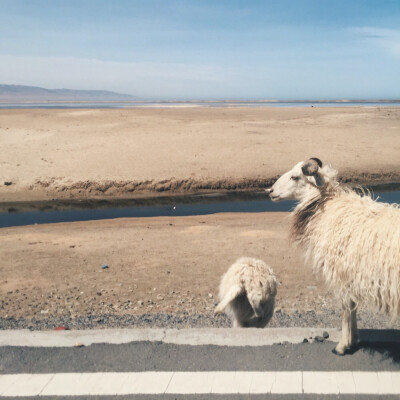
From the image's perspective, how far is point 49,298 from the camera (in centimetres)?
651

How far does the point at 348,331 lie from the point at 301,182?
5.48 ft

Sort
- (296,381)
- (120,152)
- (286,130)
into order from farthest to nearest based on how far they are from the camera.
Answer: (286,130)
(120,152)
(296,381)

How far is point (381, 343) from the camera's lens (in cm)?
377

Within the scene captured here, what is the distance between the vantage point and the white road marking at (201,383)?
3182 millimetres

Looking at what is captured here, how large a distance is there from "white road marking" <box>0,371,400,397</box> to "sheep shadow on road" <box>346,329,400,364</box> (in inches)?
10.4

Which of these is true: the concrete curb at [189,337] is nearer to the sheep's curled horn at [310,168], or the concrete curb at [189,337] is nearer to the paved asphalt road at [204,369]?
the paved asphalt road at [204,369]

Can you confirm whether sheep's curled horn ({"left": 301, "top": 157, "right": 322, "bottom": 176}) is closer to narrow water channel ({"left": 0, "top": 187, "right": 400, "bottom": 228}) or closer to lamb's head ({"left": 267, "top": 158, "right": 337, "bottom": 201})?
lamb's head ({"left": 267, "top": 158, "right": 337, "bottom": 201})

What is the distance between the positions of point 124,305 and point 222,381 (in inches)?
126

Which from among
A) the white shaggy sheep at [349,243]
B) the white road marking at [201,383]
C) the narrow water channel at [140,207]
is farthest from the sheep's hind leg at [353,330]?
the narrow water channel at [140,207]

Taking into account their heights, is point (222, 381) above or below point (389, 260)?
below

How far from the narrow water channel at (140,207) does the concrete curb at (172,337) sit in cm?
931

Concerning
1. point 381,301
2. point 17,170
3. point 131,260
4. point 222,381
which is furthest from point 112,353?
point 17,170

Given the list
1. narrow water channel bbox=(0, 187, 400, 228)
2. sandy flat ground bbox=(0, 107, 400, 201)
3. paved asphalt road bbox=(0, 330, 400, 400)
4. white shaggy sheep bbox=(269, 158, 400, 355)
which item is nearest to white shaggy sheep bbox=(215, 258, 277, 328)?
white shaggy sheep bbox=(269, 158, 400, 355)

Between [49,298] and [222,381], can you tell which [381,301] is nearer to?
[222,381]
